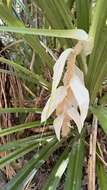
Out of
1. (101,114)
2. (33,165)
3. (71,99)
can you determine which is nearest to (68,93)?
(71,99)

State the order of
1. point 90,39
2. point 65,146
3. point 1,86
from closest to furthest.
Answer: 1. point 90,39
2. point 65,146
3. point 1,86

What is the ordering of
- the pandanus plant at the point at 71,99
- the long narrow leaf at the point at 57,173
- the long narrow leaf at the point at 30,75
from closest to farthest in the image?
the pandanus plant at the point at 71,99
the long narrow leaf at the point at 57,173
the long narrow leaf at the point at 30,75

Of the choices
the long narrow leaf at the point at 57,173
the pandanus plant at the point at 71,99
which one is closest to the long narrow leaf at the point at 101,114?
the pandanus plant at the point at 71,99

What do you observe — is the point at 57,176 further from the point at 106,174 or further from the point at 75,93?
the point at 75,93

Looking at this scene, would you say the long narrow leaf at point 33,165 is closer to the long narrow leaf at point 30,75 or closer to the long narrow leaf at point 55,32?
the long narrow leaf at point 30,75

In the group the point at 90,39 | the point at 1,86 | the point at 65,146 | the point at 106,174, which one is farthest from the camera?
the point at 1,86

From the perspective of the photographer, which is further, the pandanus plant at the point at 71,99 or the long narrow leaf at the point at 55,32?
the pandanus plant at the point at 71,99

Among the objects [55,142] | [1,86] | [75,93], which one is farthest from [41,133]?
[75,93]

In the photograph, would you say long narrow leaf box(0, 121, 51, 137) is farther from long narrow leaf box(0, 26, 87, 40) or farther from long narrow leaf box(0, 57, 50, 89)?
long narrow leaf box(0, 26, 87, 40)
